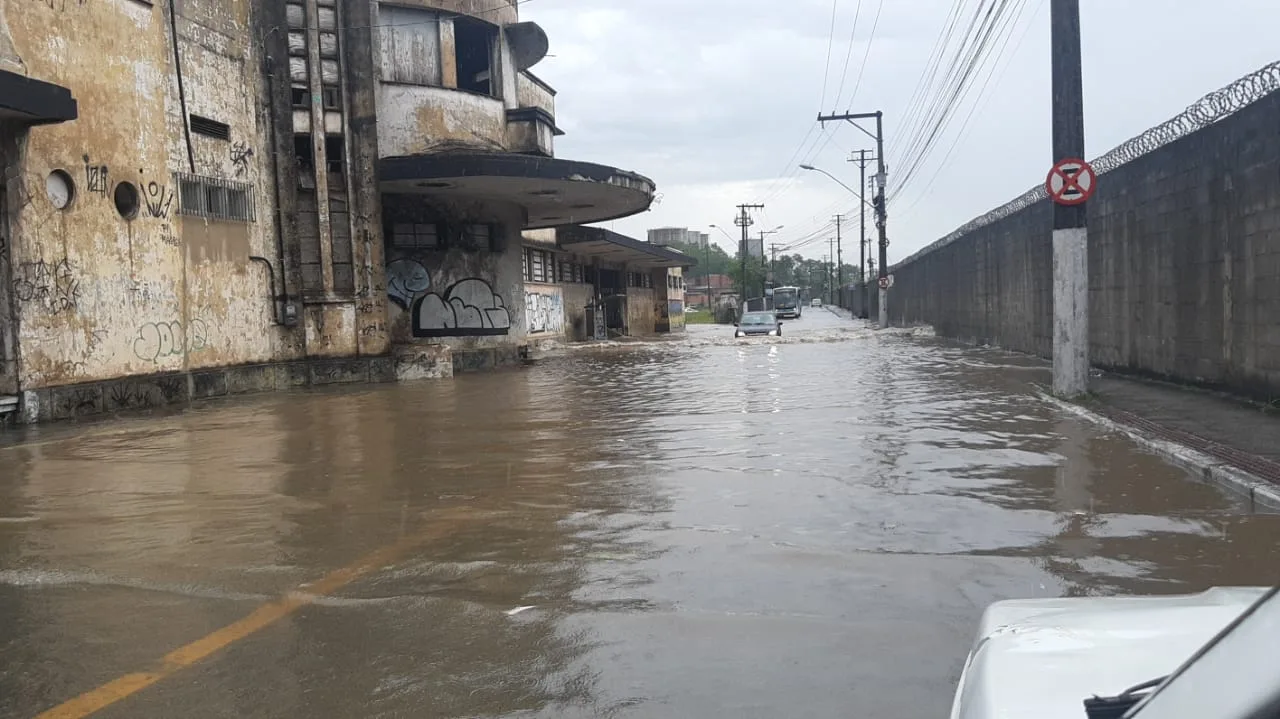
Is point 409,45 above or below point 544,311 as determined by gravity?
above

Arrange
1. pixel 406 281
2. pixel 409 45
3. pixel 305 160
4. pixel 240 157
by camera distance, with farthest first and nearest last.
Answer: pixel 406 281
pixel 409 45
pixel 305 160
pixel 240 157

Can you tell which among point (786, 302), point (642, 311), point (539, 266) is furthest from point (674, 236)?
point (539, 266)

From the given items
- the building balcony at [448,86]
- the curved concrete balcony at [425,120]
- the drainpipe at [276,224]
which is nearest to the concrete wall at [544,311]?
the building balcony at [448,86]

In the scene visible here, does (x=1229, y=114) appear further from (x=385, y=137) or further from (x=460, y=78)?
(x=460, y=78)

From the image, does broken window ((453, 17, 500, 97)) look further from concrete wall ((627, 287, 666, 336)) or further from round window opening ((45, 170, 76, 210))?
concrete wall ((627, 287, 666, 336))

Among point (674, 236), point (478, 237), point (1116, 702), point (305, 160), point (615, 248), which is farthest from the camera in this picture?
point (674, 236)

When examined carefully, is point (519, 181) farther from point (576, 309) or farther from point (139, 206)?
point (576, 309)

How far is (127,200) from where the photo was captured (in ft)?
49.6

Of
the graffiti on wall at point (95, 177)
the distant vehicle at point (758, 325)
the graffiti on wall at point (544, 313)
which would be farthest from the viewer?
the distant vehicle at point (758, 325)

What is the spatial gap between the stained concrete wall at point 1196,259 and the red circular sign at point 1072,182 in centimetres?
129

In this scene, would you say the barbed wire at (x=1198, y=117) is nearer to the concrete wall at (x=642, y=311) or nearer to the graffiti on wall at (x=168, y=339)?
the graffiti on wall at (x=168, y=339)

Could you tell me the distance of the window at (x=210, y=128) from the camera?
671 inches

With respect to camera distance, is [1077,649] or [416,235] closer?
[1077,649]

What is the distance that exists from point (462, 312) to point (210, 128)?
8.31m
